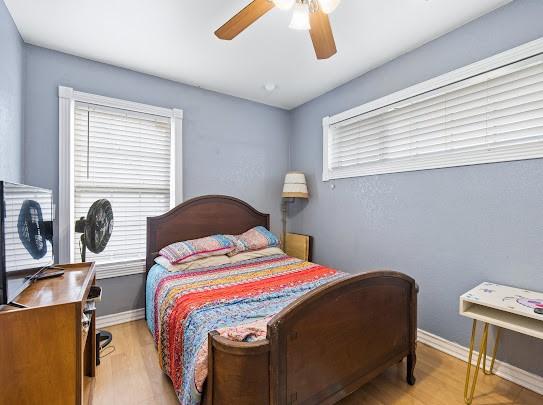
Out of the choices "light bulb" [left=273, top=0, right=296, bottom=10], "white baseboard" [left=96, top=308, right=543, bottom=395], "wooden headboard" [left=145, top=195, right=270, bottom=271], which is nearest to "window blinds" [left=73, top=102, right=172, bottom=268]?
"wooden headboard" [left=145, top=195, right=270, bottom=271]

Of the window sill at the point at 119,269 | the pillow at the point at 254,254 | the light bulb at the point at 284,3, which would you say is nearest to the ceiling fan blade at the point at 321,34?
the light bulb at the point at 284,3

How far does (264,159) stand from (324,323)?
265cm

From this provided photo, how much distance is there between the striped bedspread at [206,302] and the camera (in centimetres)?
140

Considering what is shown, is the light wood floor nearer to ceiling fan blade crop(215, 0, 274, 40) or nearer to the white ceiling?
ceiling fan blade crop(215, 0, 274, 40)

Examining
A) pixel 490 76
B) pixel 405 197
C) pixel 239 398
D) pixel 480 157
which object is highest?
pixel 490 76

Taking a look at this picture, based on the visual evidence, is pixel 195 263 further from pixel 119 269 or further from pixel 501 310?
pixel 501 310

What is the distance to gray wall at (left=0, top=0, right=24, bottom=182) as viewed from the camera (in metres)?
1.76

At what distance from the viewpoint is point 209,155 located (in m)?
3.22

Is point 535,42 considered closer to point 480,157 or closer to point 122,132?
point 480,157

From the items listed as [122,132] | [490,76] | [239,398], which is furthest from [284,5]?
[122,132]

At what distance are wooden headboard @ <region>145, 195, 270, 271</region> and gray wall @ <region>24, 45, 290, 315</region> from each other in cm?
17

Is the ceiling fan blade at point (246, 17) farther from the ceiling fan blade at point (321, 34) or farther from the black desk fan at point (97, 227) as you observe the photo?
the black desk fan at point (97, 227)

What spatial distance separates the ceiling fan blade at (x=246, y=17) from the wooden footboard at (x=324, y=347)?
1518 mm

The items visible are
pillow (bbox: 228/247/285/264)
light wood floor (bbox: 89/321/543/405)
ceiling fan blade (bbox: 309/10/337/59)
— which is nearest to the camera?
ceiling fan blade (bbox: 309/10/337/59)
